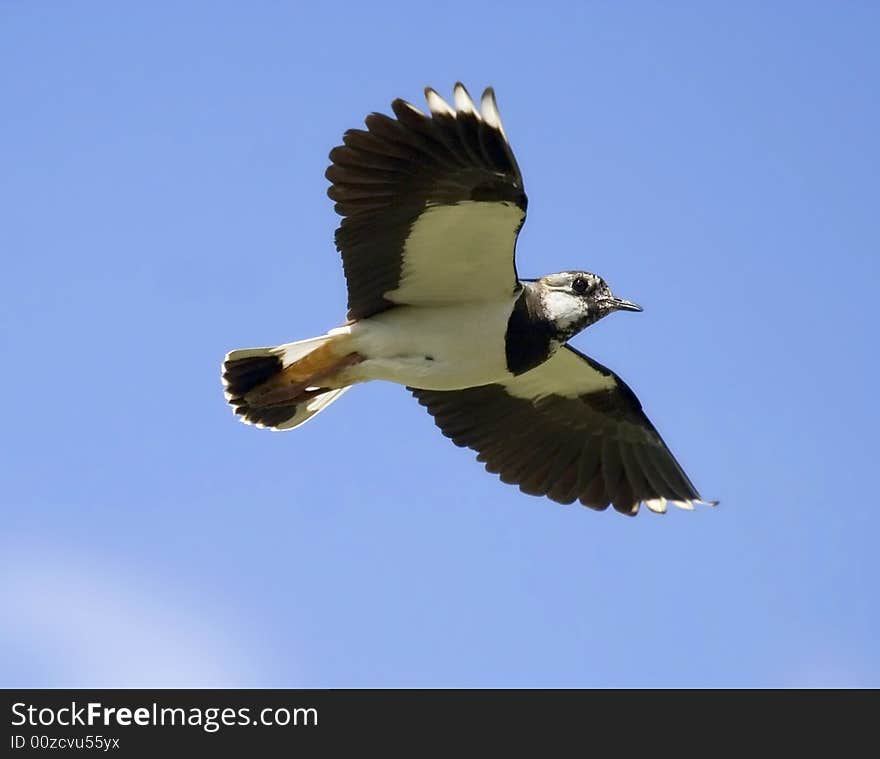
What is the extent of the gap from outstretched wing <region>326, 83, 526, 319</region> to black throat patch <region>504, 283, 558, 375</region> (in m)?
0.13

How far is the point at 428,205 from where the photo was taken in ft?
28.7

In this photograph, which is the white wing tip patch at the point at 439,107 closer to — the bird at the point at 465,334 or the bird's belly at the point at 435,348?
the bird at the point at 465,334

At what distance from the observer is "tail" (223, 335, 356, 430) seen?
928cm

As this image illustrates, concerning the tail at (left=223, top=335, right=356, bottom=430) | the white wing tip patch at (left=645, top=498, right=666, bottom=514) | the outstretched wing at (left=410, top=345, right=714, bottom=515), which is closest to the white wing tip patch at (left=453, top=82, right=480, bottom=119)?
the tail at (left=223, top=335, right=356, bottom=430)

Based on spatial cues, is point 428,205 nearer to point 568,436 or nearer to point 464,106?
point 464,106

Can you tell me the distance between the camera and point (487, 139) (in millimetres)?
8406

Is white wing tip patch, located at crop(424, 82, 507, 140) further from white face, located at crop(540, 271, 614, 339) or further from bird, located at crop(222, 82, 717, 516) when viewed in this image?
white face, located at crop(540, 271, 614, 339)

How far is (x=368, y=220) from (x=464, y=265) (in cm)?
69

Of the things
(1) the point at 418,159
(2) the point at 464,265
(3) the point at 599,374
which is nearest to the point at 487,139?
(1) the point at 418,159

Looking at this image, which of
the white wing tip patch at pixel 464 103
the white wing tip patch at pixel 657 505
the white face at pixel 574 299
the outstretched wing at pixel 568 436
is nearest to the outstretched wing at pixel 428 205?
the white wing tip patch at pixel 464 103

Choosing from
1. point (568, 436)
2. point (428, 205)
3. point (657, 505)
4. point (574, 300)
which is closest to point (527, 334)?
point (574, 300)

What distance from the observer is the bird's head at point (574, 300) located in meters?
9.41
